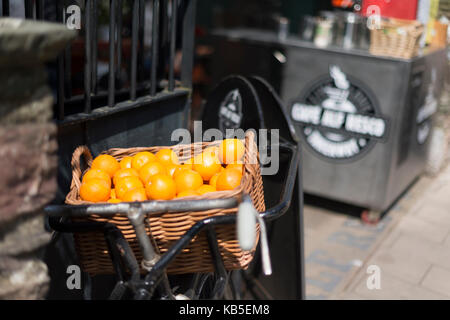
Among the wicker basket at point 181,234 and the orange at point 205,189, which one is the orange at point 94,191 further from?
the orange at point 205,189

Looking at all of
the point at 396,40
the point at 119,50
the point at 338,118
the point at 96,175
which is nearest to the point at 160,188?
the point at 96,175

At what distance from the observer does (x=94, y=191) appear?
64.9 inches

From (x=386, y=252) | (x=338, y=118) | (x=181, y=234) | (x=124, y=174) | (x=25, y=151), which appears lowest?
(x=386, y=252)

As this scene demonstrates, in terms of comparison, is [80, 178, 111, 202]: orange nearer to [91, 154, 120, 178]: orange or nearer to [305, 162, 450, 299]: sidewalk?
[91, 154, 120, 178]: orange

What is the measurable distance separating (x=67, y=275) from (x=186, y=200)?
107cm

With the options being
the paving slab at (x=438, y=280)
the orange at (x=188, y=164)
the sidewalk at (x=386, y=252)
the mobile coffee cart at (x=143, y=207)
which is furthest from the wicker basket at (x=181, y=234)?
the paving slab at (x=438, y=280)

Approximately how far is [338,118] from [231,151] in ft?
9.98

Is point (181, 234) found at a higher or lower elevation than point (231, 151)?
lower

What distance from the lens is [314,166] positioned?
498 cm

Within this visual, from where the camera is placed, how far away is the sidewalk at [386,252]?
3.72m

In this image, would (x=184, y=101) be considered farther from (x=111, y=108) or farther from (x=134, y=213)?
(x=134, y=213)

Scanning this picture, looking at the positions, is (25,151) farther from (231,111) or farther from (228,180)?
(231,111)

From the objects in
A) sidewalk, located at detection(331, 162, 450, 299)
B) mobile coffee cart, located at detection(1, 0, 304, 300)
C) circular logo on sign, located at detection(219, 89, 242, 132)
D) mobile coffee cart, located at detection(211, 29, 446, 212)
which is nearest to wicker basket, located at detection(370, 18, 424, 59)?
mobile coffee cart, located at detection(211, 29, 446, 212)

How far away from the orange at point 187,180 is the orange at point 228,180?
0.23 ft
